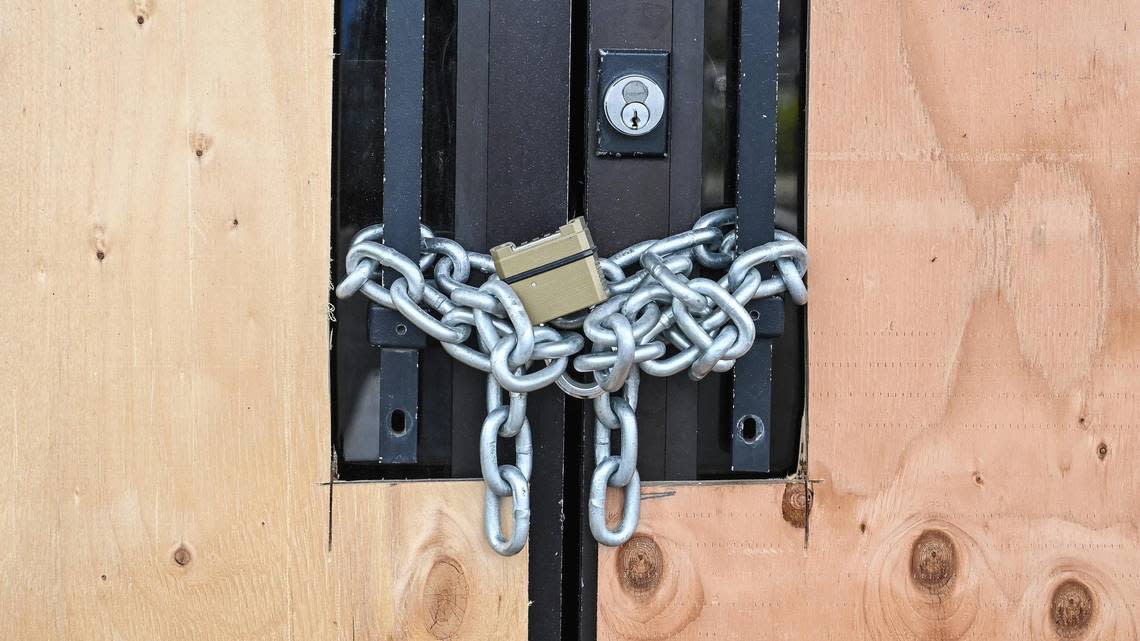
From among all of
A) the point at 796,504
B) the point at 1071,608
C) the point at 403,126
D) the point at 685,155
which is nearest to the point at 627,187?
the point at 685,155

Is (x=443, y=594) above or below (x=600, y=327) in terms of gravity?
below

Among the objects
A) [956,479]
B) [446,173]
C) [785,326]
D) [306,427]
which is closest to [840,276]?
[785,326]

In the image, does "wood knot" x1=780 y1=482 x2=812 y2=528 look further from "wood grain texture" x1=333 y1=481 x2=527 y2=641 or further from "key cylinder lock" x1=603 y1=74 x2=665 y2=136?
"key cylinder lock" x1=603 y1=74 x2=665 y2=136

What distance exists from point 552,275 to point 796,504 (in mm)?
337

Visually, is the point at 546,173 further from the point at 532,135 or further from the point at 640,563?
the point at 640,563

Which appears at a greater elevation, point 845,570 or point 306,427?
point 306,427

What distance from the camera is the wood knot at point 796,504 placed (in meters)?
0.82

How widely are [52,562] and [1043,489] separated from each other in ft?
3.09

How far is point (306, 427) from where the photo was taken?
2.59 feet

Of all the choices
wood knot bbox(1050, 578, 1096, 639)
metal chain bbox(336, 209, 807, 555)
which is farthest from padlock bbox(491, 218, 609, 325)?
wood knot bbox(1050, 578, 1096, 639)

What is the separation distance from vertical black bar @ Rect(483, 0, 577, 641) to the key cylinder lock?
0.04m

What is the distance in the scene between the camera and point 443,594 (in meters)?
0.81

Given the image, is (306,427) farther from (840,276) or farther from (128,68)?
(840,276)

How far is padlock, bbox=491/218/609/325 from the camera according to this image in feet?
2.33
